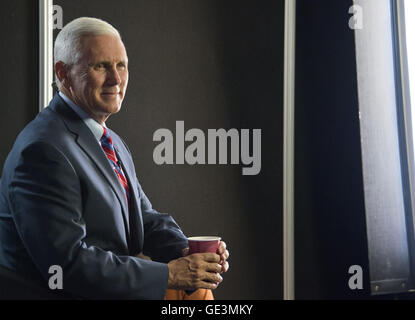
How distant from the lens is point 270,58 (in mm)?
2553

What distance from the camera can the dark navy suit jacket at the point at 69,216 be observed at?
55.3 inches

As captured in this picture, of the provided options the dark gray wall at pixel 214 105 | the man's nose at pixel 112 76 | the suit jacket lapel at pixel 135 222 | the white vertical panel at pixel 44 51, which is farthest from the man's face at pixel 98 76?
the dark gray wall at pixel 214 105

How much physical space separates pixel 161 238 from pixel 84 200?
0.43 m

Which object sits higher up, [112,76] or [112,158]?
[112,76]

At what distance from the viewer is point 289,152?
8.38 feet

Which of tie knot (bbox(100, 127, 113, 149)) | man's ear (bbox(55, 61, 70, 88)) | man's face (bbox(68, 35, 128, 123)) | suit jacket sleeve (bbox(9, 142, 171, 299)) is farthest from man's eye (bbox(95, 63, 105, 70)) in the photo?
suit jacket sleeve (bbox(9, 142, 171, 299))

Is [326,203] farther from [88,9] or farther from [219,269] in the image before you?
[88,9]

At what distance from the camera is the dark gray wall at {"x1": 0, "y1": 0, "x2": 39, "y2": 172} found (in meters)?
2.03

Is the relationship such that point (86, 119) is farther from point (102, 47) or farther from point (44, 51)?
point (44, 51)

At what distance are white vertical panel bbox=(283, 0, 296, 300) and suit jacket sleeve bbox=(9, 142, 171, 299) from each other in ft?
4.03

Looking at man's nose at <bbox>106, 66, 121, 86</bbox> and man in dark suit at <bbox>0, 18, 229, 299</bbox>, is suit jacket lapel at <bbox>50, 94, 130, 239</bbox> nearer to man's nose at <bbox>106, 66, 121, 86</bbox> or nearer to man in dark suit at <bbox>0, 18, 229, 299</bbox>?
man in dark suit at <bbox>0, 18, 229, 299</bbox>

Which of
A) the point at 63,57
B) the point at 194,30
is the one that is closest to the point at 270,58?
the point at 194,30

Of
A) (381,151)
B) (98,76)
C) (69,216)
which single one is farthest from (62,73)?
(381,151)
